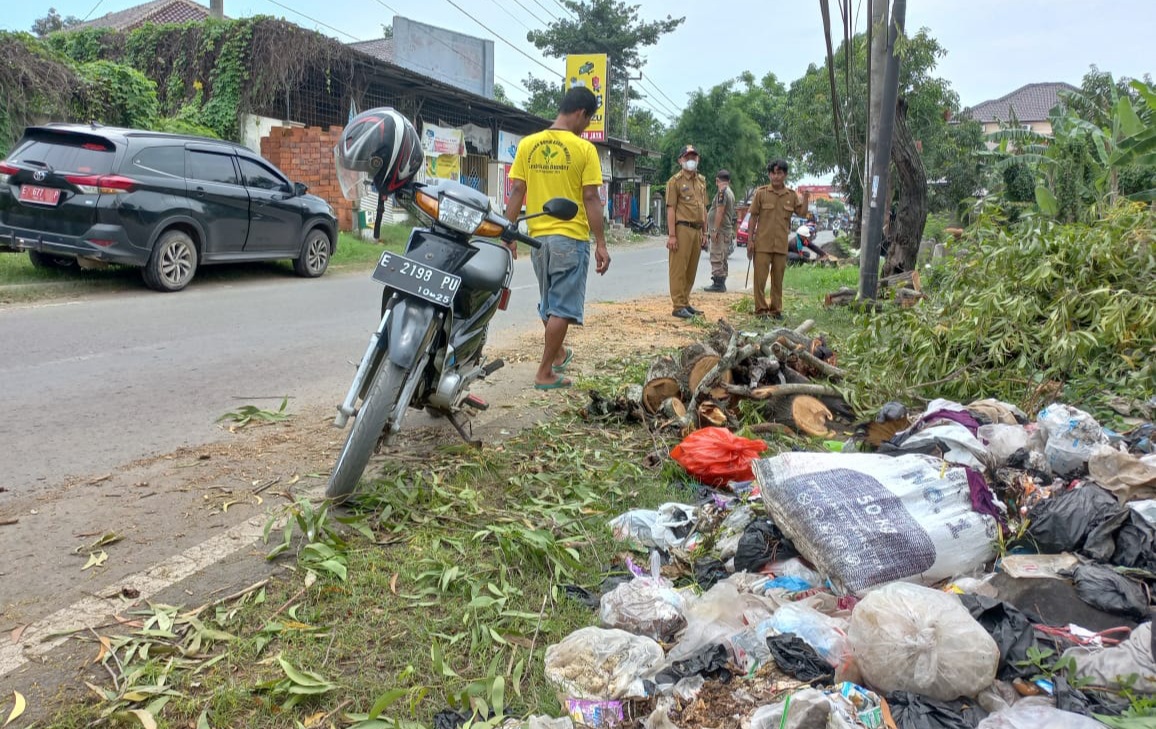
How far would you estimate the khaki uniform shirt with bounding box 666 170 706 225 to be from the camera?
10.2 metres

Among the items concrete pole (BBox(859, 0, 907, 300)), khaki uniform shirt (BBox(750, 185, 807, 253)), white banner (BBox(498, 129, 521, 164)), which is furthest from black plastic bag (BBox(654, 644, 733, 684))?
white banner (BBox(498, 129, 521, 164))

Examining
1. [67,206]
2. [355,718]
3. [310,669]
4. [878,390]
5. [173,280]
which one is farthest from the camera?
[173,280]

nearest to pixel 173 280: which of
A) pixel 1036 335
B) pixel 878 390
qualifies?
pixel 878 390

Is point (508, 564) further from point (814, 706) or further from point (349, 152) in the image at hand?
point (349, 152)

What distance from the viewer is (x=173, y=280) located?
993cm

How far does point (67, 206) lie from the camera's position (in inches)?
356

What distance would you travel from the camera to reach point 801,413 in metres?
4.83

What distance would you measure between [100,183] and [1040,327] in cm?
897

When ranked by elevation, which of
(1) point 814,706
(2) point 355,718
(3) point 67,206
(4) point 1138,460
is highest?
(3) point 67,206

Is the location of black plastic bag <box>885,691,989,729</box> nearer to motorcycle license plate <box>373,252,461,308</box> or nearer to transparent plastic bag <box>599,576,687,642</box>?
transparent plastic bag <box>599,576,687,642</box>

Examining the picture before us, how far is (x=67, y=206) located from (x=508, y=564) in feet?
27.1

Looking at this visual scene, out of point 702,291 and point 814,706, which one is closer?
point 814,706

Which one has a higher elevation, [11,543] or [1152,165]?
[1152,165]

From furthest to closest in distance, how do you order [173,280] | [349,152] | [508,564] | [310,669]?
1. [173,280]
2. [349,152]
3. [508,564]
4. [310,669]
